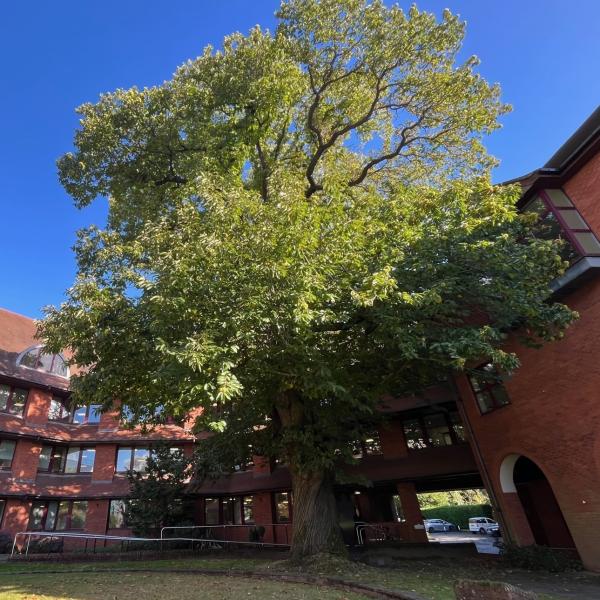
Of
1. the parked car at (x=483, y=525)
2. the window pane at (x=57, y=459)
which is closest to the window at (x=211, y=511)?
the window pane at (x=57, y=459)

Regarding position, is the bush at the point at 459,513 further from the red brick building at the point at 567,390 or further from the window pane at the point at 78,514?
the window pane at the point at 78,514

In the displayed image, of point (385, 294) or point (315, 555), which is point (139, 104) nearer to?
point (385, 294)

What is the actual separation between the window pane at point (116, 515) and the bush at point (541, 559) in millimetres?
21275

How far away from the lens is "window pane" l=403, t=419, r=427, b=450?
21.2 meters

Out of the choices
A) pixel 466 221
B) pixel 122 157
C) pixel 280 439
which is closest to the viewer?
pixel 466 221

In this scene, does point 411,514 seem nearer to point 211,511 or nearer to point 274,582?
point 274,582

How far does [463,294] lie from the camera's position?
11.7 metres

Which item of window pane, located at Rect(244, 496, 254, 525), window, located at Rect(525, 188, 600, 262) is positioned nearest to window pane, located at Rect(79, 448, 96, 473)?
window pane, located at Rect(244, 496, 254, 525)

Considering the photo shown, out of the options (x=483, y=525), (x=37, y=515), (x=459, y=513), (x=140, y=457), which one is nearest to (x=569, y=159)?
(x=140, y=457)

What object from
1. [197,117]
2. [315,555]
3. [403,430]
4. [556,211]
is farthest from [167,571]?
[556,211]

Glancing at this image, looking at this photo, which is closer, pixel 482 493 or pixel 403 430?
pixel 403 430

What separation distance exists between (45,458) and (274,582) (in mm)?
21885

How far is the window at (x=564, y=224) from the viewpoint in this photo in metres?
11.7

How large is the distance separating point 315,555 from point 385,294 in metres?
7.83
